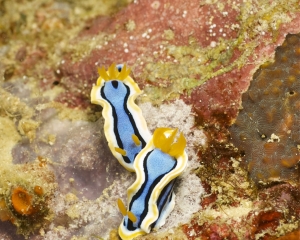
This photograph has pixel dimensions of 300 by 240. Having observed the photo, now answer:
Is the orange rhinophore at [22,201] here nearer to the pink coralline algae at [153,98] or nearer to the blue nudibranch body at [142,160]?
the pink coralline algae at [153,98]

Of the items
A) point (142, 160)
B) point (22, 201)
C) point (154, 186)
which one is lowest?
point (154, 186)

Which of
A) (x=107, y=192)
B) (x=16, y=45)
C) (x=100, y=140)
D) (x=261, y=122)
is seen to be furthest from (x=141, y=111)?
(x=16, y=45)

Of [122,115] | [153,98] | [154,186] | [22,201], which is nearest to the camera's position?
[154,186]

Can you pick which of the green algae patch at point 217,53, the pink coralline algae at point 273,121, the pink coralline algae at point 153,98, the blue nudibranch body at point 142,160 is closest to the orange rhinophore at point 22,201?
the pink coralline algae at point 153,98

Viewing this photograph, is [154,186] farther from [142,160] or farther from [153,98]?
[153,98]

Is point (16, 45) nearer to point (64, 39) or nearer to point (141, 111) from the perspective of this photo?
Answer: point (64, 39)

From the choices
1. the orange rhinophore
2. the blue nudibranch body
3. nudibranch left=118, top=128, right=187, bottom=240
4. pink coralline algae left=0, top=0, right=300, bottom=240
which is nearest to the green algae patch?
pink coralline algae left=0, top=0, right=300, bottom=240

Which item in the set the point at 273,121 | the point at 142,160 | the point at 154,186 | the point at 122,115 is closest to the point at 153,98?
the point at 122,115
